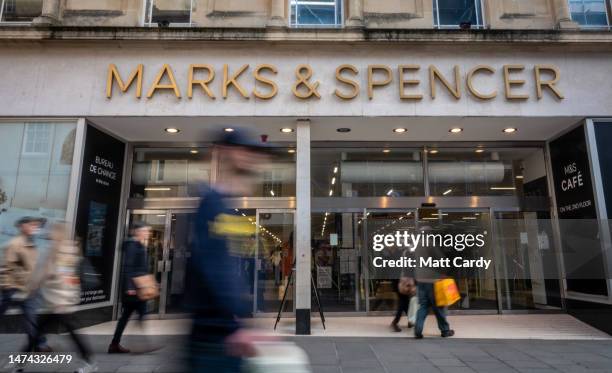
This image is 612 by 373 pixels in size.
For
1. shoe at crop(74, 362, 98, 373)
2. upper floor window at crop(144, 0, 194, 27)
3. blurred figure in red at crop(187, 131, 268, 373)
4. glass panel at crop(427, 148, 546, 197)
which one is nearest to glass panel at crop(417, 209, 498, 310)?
glass panel at crop(427, 148, 546, 197)

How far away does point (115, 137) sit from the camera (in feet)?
31.8

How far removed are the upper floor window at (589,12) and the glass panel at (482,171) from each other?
3.08 m

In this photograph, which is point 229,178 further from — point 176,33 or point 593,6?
point 593,6

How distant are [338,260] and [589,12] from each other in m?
8.10

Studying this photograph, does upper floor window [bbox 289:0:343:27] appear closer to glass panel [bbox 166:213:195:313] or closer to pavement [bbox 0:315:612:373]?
glass panel [bbox 166:213:195:313]

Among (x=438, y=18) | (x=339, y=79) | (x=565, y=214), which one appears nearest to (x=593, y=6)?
(x=438, y=18)

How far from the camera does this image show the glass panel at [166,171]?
403 inches

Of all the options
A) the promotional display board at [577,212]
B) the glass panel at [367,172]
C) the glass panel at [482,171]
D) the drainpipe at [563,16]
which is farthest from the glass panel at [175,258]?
the drainpipe at [563,16]

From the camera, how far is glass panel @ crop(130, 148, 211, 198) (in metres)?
10.2

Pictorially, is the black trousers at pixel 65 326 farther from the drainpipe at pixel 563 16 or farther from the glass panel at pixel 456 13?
the drainpipe at pixel 563 16

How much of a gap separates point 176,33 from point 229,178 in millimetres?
7050

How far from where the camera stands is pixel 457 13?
31.6 feet

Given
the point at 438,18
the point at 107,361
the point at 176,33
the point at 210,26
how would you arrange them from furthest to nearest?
1. the point at 438,18
2. the point at 210,26
3. the point at 176,33
4. the point at 107,361

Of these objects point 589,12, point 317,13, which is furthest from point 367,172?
point 589,12
